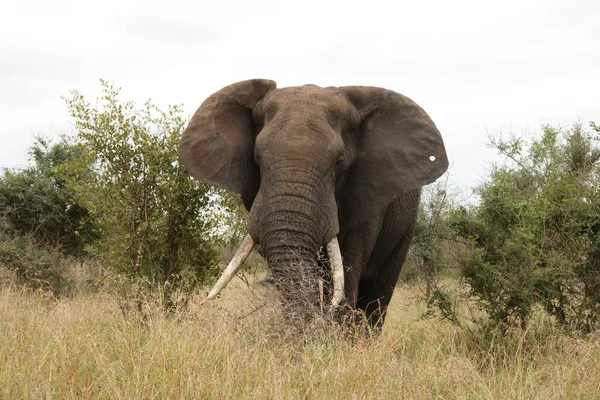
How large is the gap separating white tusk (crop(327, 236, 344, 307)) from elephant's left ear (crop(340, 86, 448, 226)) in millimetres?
954

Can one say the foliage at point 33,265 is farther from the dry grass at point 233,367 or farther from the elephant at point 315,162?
the dry grass at point 233,367

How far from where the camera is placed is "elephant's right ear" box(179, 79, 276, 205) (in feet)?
24.4

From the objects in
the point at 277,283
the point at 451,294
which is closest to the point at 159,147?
the point at 277,283

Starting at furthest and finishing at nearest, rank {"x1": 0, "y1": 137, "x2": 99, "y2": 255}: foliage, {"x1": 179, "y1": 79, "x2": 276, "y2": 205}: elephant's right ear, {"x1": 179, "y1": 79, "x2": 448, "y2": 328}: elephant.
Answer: {"x1": 0, "y1": 137, "x2": 99, "y2": 255}: foliage → {"x1": 179, "y1": 79, "x2": 276, "y2": 205}: elephant's right ear → {"x1": 179, "y1": 79, "x2": 448, "y2": 328}: elephant

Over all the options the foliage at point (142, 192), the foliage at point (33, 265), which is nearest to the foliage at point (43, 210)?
the foliage at point (33, 265)

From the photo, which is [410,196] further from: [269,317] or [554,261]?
[269,317]

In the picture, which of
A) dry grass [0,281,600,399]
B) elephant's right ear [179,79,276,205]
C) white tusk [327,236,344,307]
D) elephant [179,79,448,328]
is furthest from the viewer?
elephant's right ear [179,79,276,205]

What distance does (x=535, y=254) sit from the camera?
8.42m

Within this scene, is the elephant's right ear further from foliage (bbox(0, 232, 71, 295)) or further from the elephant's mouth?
foliage (bbox(0, 232, 71, 295))

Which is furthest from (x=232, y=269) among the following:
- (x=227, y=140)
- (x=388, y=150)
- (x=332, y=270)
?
(x=388, y=150)

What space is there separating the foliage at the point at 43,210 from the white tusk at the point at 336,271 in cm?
1051

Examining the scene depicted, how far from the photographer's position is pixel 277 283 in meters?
6.18

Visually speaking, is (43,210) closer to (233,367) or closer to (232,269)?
(232,269)

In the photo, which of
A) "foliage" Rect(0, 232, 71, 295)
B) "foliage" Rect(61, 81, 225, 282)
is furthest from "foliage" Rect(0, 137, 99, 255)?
"foliage" Rect(61, 81, 225, 282)
